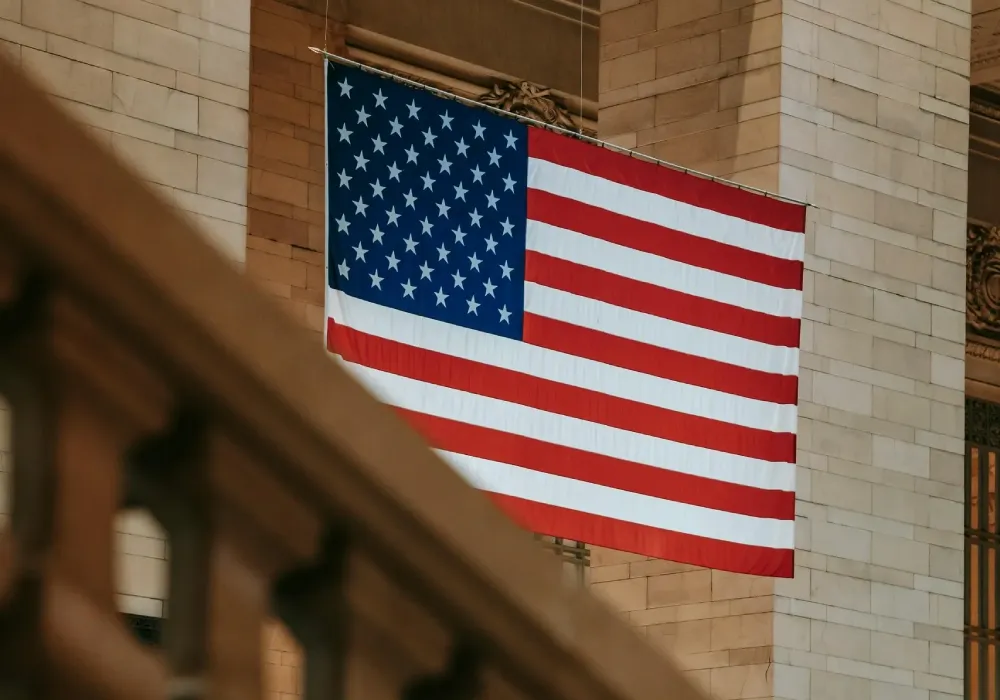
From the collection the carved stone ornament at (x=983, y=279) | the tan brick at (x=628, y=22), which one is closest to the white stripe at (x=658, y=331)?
the tan brick at (x=628, y=22)

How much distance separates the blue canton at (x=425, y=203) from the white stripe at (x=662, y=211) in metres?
0.20

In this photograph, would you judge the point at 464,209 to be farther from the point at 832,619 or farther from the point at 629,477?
the point at 832,619

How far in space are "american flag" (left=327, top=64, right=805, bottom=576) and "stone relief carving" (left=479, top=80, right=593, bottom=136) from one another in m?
5.70

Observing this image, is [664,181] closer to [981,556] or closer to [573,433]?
[573,433]

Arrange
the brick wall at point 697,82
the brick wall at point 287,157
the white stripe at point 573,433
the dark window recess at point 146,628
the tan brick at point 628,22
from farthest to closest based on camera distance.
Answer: the brick wall at point 287,157 < the tan brick at point 628,22 < the brick wall at point 697,82 < the white stripe at point 573,433 < the dark window recess at point 146,628

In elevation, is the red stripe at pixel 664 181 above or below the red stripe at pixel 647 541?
above

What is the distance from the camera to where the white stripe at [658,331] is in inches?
413

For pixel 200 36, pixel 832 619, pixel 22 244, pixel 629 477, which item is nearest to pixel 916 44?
pixel 832 619

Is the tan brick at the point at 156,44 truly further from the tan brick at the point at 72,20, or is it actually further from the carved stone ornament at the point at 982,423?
the carved stone ornament at the point at 982,423

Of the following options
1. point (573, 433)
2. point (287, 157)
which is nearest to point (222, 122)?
point (573, 433)

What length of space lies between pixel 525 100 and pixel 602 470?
7074mm

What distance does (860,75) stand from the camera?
44.1ft

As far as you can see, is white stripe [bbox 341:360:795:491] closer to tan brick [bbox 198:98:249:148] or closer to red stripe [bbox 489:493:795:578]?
red stripe [bbox 489:493:795:578]

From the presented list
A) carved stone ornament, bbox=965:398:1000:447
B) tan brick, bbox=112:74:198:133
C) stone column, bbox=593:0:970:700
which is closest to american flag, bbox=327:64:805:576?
tan brick, bbox=112:74:198:133
